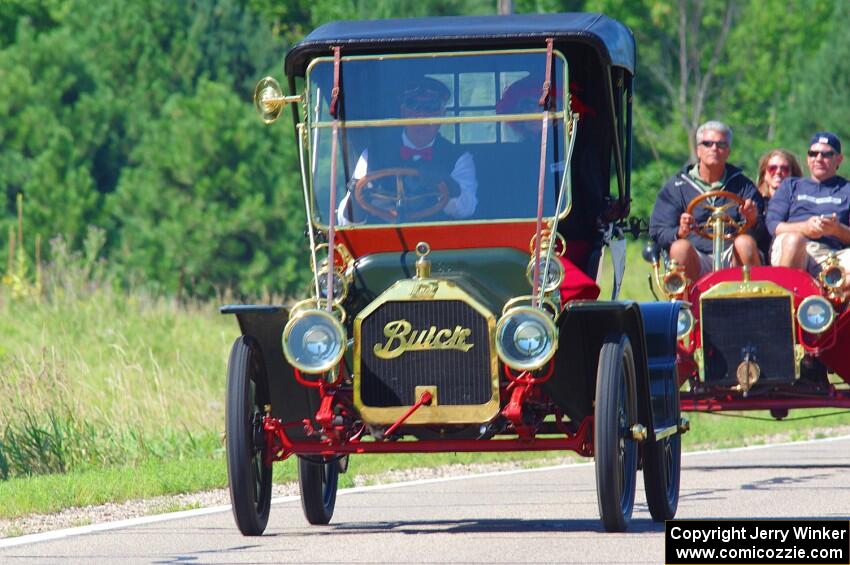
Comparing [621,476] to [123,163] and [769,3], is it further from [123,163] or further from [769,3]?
[769,3]

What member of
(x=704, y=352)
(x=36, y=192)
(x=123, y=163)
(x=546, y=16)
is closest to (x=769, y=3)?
(x=123, y=163)

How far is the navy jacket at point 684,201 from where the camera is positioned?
568 inches

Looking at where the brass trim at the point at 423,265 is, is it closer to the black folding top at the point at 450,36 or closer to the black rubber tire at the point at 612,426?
the black rubber tire at the point at 612,426

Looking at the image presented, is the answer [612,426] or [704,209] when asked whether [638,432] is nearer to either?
[612,426]

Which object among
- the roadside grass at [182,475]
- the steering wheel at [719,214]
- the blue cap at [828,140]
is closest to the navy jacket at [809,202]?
the blue cap at [828,140]

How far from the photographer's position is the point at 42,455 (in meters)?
13.6

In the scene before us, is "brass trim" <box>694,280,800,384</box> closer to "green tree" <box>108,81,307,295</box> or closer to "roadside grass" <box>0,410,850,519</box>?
"roadside grass" <box>0,410,850,519</box>

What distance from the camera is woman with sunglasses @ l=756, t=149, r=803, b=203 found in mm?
15312

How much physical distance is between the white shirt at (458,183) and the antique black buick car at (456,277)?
0.03ft

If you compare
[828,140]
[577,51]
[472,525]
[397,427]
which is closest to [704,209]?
[828,140]

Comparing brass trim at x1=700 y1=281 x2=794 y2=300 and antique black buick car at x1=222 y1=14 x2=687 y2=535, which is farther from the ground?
antique black buick car at x1=222 y1=14 x2=687 y2=535

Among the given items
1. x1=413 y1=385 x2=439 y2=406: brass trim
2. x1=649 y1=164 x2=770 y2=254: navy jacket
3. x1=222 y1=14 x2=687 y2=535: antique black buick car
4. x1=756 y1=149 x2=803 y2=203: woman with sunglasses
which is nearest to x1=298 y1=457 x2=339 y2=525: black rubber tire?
x1=222 y1=14 x2=687 y2=535: antique black buick car

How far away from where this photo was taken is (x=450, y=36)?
9.99 m

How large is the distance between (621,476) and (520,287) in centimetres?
106
